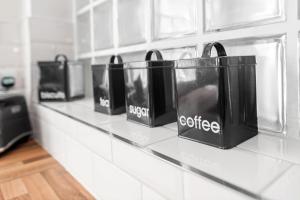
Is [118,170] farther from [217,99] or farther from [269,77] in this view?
[269,77]

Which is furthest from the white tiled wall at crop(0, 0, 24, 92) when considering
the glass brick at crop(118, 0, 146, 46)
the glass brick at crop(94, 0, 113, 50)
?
the glass brick at crop(118, 0, 146, 46)

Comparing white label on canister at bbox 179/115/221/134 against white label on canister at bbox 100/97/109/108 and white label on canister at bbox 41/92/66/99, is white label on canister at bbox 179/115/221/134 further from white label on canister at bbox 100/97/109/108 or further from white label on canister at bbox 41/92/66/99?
white label on canister at bbox 41/92/66/99

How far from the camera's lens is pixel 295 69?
0.53 m

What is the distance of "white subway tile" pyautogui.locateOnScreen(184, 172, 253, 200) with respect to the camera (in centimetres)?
33

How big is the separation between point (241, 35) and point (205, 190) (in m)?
0.41

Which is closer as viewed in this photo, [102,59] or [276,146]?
[276,146]

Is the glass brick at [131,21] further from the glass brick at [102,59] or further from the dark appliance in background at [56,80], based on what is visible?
the dark appliance in background at [56,80]

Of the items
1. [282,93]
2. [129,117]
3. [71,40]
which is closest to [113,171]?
[129,117]

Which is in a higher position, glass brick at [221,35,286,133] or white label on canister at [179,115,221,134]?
glass brick at [221,35,286,133]

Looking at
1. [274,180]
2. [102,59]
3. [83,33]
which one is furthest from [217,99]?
[83,33]

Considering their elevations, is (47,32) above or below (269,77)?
above

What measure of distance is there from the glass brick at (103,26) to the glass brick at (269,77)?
69cm

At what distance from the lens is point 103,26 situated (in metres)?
1.19

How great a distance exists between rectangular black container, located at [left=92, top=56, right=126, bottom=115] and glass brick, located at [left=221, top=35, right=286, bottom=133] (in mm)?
401
